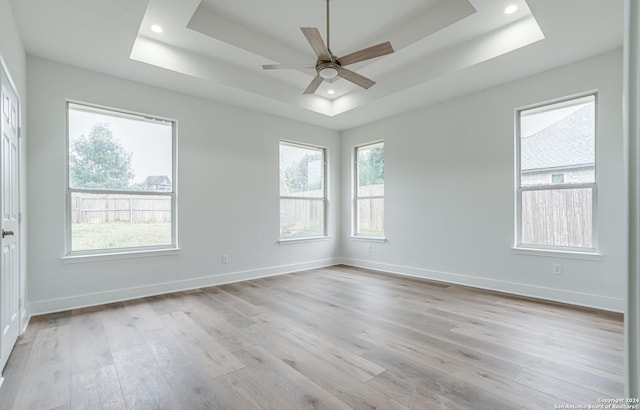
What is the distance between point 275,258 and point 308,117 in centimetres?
252

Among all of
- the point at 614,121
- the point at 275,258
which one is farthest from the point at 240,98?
the point at 614,121

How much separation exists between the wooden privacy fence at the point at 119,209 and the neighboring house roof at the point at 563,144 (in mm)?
4807

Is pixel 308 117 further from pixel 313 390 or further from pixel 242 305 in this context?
pixel 313 390

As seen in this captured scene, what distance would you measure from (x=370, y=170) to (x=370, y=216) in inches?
34.6

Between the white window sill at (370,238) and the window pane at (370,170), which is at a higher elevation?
the window pane at (370,170)

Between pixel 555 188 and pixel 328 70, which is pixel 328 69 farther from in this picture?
pixel 555 188

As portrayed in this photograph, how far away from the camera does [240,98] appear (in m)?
4.51

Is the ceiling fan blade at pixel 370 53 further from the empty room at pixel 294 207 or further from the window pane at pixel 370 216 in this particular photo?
the window pane at pixel 370 216

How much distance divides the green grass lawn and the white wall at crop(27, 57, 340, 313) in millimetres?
192

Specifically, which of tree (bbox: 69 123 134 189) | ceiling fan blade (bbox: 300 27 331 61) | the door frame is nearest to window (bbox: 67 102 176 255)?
tree (bbox: 69 123 134 189)

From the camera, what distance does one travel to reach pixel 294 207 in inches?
224

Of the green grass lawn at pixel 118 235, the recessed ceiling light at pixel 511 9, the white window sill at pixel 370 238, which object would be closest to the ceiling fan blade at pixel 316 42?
the recessed ceiling light at pixel 511 9

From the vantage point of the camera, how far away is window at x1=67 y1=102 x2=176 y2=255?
11.8ft

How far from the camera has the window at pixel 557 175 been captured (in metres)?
3.53
